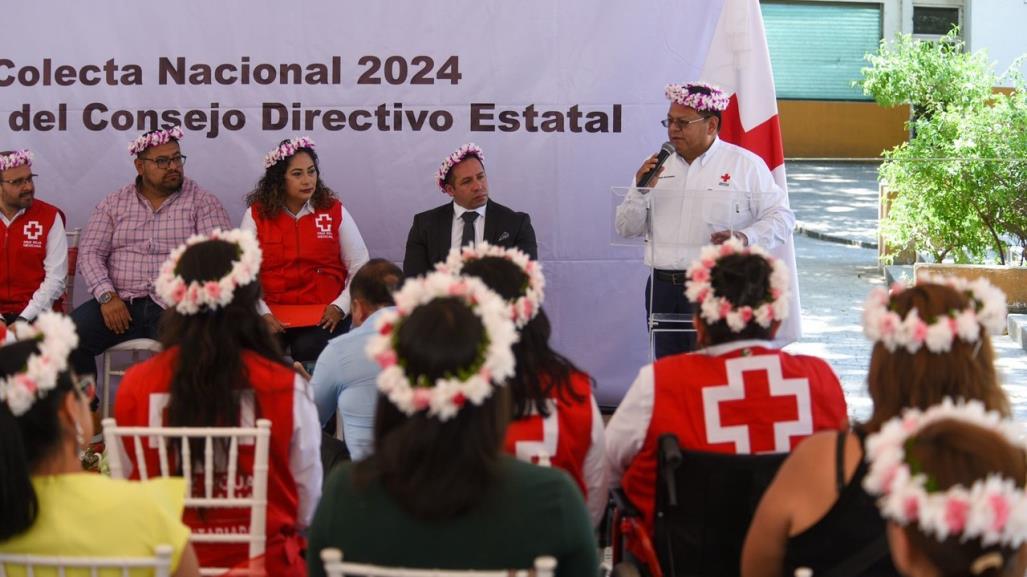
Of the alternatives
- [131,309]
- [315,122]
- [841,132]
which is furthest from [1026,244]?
[841,132]

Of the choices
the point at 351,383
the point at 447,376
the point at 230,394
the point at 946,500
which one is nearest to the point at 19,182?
the point at 351,383

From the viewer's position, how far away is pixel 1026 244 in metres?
8.52

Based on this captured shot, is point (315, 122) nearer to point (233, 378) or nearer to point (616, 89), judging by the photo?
point (616, 89)

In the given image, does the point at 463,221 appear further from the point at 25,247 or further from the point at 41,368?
the point at 41,368

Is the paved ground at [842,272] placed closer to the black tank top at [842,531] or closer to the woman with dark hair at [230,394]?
the black tank top at [842,531]

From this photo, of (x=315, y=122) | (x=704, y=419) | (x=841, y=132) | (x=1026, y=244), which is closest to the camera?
(x=704, y=419)

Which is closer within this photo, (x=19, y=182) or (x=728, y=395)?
(x=728, y=395)

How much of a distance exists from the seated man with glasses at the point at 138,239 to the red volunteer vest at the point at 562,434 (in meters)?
3.02

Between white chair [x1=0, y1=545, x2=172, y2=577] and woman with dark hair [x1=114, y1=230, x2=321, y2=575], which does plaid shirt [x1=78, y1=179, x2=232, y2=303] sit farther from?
white chair [x1=0, y1=545, x2=172, y2=577]

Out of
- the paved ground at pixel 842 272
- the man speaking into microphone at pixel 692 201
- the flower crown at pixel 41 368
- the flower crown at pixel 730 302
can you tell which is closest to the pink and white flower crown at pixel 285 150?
the man speaking into microphone at pixel 692 201

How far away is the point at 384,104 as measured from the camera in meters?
5.90

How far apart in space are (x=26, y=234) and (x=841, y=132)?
55.7ft

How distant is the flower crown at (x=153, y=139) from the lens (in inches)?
216

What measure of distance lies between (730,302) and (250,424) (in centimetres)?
118
